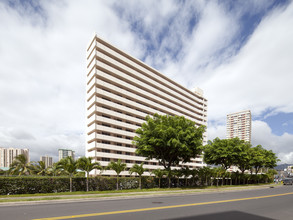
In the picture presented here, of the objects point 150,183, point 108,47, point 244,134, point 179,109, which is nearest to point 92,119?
point 108,47

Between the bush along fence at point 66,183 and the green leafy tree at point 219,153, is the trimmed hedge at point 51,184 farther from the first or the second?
the green leafy tree at point 219,153

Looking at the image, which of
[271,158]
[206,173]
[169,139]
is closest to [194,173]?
[206,173]

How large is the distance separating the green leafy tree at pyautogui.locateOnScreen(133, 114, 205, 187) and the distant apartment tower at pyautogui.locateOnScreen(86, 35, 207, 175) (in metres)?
25.7

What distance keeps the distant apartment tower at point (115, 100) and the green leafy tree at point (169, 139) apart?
25749 mm

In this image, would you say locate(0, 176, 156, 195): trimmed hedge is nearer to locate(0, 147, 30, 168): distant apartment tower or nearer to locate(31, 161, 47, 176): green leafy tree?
locate(31, 161, 47, 176): green leafy tree

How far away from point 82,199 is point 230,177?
30.5 meters

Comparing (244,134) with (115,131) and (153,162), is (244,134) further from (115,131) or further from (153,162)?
(115,131)

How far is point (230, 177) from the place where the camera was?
114 feet

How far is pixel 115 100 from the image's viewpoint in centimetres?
5256

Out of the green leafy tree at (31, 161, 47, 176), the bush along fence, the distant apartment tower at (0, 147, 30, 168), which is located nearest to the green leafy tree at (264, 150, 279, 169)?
the bush along fence

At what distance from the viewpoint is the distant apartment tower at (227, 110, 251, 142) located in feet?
604

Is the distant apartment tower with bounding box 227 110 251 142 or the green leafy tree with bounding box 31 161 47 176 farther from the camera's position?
the distant apartment tower with bounding box 227 110 251 142

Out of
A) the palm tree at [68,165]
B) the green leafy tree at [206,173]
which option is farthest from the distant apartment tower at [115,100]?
the palm tree at [68,165]

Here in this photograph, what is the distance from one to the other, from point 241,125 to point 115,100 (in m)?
176
